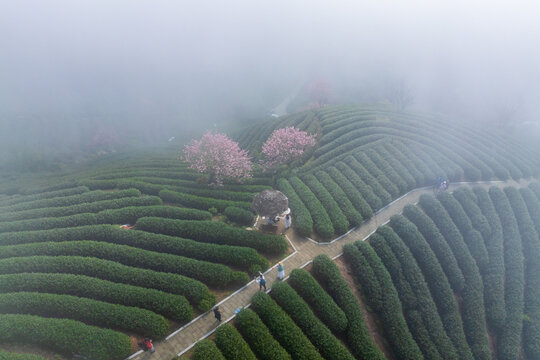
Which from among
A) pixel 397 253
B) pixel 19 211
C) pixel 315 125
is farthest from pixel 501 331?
pixel 19 211

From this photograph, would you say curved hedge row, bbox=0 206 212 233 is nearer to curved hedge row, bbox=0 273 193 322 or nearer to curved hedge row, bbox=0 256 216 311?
curved hedge row, bbox=0 256 216 311

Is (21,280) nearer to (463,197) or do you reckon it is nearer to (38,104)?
(463,197)

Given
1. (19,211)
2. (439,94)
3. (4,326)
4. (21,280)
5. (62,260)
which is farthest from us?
(439,94)

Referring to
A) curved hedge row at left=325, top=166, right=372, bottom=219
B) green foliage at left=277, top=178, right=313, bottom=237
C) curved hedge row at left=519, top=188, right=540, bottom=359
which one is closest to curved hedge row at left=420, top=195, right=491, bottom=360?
curved hedge row at left=519, top=188, right=540, bottom=359

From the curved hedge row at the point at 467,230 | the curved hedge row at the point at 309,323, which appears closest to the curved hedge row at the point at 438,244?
the curved hedge row at the point at 467,230

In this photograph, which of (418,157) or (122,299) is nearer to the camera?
(122,299)

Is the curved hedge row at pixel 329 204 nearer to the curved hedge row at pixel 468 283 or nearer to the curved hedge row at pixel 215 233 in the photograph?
the curved hedge row at pixel 215 233
